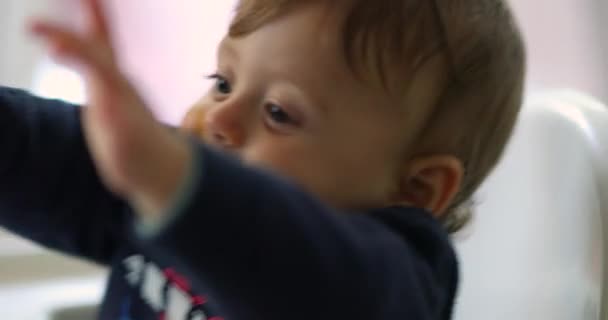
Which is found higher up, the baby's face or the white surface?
the baby's face

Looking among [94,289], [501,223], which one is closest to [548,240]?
[501,223]

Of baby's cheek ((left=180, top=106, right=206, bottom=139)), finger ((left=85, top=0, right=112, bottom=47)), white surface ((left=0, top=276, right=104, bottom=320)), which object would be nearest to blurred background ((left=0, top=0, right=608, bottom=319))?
white surface ((left=0, top=276, right=104, bottom=320))

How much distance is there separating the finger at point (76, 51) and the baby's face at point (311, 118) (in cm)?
17

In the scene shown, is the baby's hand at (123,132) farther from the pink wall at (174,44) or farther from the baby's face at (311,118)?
the pink wall at (174,44)

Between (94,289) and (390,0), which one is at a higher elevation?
(390,0)

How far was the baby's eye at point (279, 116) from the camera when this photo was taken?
0.44 metres

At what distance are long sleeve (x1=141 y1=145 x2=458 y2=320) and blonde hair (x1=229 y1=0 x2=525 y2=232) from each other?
126mm

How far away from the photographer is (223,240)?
0.90ft

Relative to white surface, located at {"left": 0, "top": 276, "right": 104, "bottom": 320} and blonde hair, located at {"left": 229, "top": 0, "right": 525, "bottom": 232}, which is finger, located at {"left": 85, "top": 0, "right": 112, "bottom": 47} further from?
white surface, located at {"left": 0, "top": 276, "right": 104, "bottom": 320}

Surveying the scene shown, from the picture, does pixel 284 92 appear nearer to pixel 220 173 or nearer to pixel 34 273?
pixel 220 173

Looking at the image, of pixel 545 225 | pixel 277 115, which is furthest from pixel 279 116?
pixel 545 225

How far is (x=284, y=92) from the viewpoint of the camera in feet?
1.44

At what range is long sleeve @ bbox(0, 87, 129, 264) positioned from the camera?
0.45 metres

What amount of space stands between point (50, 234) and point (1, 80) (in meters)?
0.28
